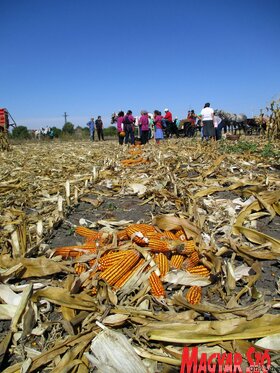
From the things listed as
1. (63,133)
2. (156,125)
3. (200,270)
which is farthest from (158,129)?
(63,133)

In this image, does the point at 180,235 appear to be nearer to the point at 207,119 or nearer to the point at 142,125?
the point at 207,119

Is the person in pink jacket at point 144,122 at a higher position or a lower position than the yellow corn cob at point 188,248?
higher

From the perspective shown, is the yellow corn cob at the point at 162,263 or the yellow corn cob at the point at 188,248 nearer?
the yellow corn cob at the point at 162,263

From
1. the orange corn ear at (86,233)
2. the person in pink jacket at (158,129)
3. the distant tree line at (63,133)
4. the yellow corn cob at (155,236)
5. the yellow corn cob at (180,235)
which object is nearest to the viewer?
the yellow corn cob at (155,236)

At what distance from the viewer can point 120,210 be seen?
3805 mm

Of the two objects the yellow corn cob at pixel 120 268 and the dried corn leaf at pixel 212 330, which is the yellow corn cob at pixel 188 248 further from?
the dried corn leaf at pixel 212 330

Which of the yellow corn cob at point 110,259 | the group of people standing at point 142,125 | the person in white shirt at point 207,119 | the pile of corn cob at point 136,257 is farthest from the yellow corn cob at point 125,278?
the group of people standing at point 142,125

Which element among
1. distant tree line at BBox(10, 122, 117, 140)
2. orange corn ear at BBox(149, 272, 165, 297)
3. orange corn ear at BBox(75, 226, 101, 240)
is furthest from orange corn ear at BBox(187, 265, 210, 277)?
distant tree line at BBox(10, 122, 117, 140)

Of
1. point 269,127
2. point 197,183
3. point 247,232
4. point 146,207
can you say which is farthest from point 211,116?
point 247,232

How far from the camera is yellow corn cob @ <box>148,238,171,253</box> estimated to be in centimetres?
233

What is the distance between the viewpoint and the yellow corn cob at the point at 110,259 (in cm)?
219

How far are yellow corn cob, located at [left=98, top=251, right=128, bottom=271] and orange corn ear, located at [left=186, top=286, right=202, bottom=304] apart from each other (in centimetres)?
53

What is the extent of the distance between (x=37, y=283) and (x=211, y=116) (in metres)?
11.4

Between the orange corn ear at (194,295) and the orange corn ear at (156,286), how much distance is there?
17cm
